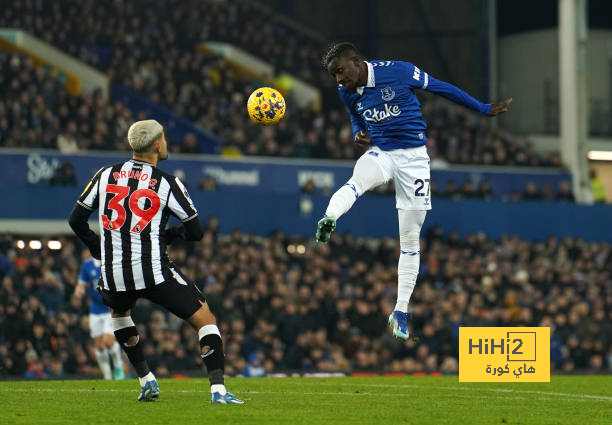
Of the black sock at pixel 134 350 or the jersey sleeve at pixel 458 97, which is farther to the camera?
the jersey sleeve at pixel 458 97

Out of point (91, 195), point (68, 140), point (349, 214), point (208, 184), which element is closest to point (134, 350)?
point (91, 195)

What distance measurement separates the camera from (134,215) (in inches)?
378

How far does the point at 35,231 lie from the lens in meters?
25.6

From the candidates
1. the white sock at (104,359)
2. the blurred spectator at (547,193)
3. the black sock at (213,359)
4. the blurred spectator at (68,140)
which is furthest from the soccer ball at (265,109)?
the blurred spectator at (547,193)

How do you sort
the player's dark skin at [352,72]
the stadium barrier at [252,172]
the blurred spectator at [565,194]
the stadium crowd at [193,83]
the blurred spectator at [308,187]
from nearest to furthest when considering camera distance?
the player's dark skin at [352,72]
the stadium barrier at [252,172]
the blurred spectator at [308,187]
the stadium crowd at [193,83]
the blurred spectator at [565,194]

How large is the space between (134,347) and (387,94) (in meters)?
3.36

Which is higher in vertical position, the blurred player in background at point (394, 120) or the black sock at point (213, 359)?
the blurred player in background at point (394, 120)

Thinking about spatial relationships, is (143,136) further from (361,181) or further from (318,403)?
(318,403)

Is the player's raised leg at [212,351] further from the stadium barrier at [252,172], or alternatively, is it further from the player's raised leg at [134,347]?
the stadium barrier at [252,172]

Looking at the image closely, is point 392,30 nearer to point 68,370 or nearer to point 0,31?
point 0,31

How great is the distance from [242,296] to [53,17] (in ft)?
40.8

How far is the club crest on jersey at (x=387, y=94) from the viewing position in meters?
11.5

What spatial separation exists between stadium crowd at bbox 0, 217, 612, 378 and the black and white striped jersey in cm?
917

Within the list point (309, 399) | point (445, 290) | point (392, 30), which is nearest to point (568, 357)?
point (445, 290)
